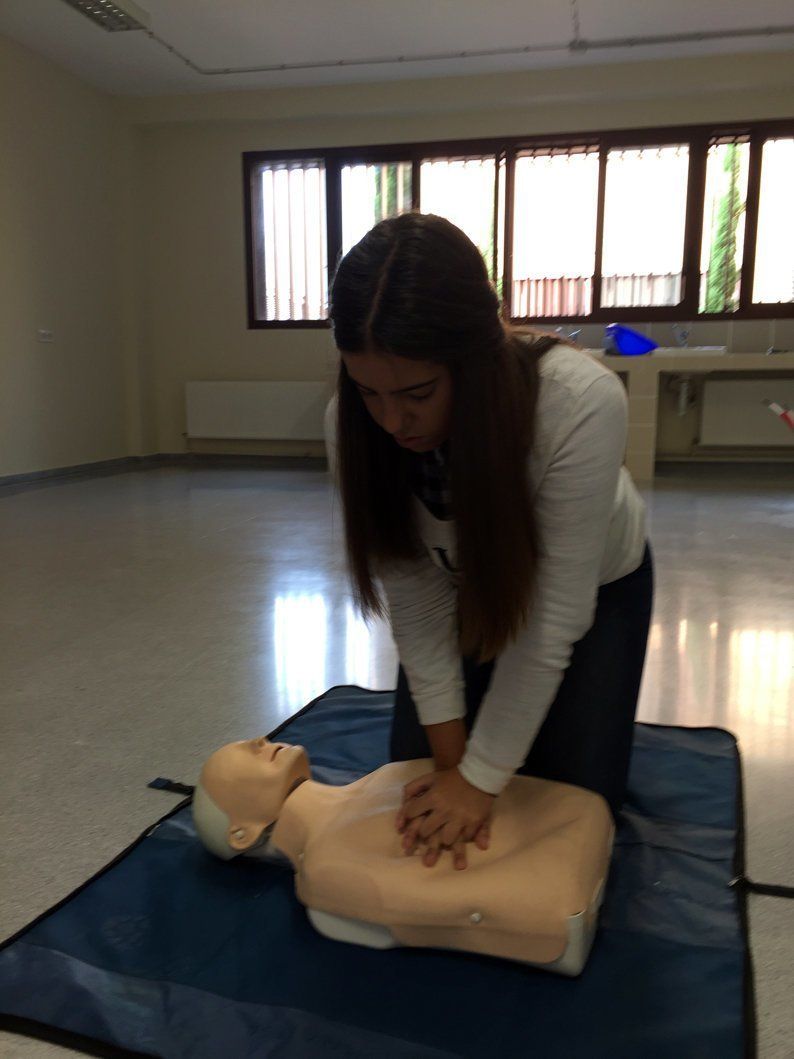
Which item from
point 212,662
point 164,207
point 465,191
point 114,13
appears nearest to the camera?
point 212,662

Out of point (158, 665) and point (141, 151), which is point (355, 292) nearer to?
point (158, 665)

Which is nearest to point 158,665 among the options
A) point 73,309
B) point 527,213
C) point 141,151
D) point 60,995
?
point 60,995

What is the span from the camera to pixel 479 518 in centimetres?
87

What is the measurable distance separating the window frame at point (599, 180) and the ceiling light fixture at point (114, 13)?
150cm

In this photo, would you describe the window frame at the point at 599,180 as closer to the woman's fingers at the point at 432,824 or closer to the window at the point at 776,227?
the window at the point at 776,227

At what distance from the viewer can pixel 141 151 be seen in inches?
239

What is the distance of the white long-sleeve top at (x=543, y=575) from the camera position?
88 centimetres

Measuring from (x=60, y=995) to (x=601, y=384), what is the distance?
34.3 inches

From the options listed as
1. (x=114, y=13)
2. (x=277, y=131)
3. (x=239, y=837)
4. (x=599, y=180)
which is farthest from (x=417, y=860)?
(x=277, y=131)

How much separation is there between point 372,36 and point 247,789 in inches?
190

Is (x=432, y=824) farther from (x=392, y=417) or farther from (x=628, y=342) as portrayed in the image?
(x=628, y=342)

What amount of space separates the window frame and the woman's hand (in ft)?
16.4

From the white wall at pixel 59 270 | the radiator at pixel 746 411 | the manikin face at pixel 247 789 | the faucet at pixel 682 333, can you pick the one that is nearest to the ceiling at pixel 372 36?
the white wall at pixel 59 270

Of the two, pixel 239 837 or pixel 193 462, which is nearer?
pixel 239 837
